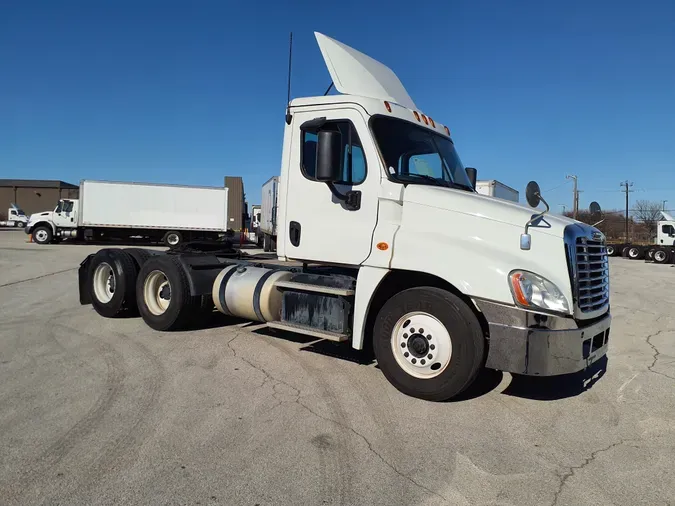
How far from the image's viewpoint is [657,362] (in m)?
6.48

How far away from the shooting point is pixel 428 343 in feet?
15.0

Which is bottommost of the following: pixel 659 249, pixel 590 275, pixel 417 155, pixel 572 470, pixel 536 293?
pixel 572 470

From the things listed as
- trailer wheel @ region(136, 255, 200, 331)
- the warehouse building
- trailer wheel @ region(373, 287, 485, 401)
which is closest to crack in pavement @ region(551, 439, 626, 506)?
trailer wheel @ region(373, 287, 485, 401)

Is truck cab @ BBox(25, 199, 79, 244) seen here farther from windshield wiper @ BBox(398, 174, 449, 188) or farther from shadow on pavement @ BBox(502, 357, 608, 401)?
shadow on pavement @ BBox(502, 357, 608, 401)

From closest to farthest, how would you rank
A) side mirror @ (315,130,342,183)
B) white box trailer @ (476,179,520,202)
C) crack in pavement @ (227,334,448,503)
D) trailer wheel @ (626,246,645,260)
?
crack in pavement @ (227,334,448,503) → side mirror @ (315,130,342,183) → white box trailer @ (476,179,520,202) → trailer wheel @ (626,246,645,260)

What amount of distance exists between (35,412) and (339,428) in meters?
2.48

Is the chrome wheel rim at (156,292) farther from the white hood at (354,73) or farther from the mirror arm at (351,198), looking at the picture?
the white hood at (354,73)

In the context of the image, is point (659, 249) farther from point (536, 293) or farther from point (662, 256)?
point (536, 293)

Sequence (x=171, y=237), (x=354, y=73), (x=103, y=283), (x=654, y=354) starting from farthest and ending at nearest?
(x=171, y=237), (x=103, y=283), (x=654, y=354), (x=354, y=73)

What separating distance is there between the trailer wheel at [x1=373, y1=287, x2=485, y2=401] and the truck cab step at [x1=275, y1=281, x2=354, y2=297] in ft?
1.50

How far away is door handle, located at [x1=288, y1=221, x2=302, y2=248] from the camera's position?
5.75 metres

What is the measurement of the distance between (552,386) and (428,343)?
1683 mm

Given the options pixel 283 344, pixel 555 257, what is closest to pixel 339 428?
pixel 555 257

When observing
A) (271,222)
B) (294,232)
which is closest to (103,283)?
(271,222)
